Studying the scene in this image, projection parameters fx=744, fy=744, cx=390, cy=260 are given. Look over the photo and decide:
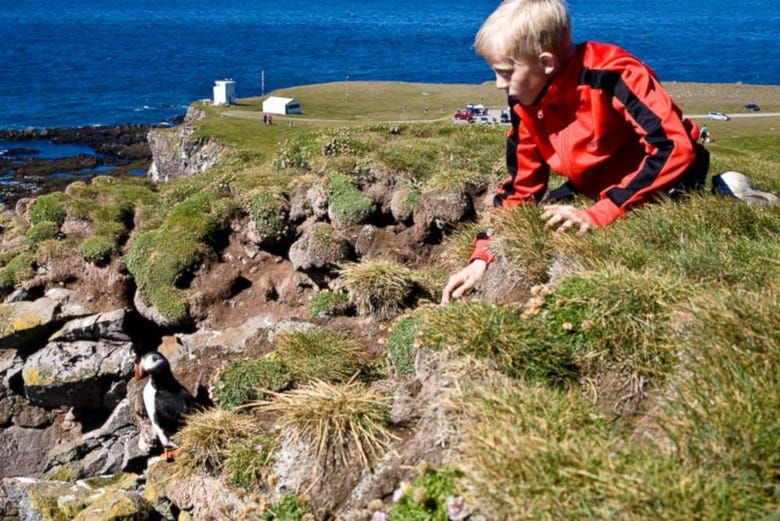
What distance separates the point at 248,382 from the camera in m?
9.83

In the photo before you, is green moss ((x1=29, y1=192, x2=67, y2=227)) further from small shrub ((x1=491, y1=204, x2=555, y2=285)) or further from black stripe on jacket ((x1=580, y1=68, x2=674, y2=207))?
black stripe on jacket ((x1=580, y1=68, x2=674, y2=207))

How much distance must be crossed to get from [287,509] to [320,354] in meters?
3.84

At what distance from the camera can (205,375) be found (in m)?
13.2

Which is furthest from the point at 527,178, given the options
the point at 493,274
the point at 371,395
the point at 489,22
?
the point at 371,395

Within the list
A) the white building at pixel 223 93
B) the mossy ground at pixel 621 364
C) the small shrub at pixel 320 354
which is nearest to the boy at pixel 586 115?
the mossy ground at pixel 621 364

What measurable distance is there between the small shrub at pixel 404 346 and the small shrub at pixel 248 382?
6.78 feet

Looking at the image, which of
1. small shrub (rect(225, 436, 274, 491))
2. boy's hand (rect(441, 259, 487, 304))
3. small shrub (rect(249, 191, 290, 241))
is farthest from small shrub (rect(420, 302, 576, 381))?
small shrub (rect(249, 191, 290, 241))

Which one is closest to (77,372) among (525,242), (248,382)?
(248,382)

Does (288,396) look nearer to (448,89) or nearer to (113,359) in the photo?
(113,359)

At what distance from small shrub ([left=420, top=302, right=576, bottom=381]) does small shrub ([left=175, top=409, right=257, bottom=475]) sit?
2.71m

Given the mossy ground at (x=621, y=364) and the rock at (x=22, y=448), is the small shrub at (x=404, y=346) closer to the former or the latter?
the mossy ground at (x=621, y=364)

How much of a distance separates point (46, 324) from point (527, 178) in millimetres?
13738

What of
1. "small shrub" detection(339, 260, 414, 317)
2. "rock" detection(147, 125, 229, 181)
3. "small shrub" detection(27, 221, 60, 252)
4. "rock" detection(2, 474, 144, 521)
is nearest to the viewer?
"rock" detection(2, 474, 144, 521)

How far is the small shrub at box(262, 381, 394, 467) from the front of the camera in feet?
22.0
